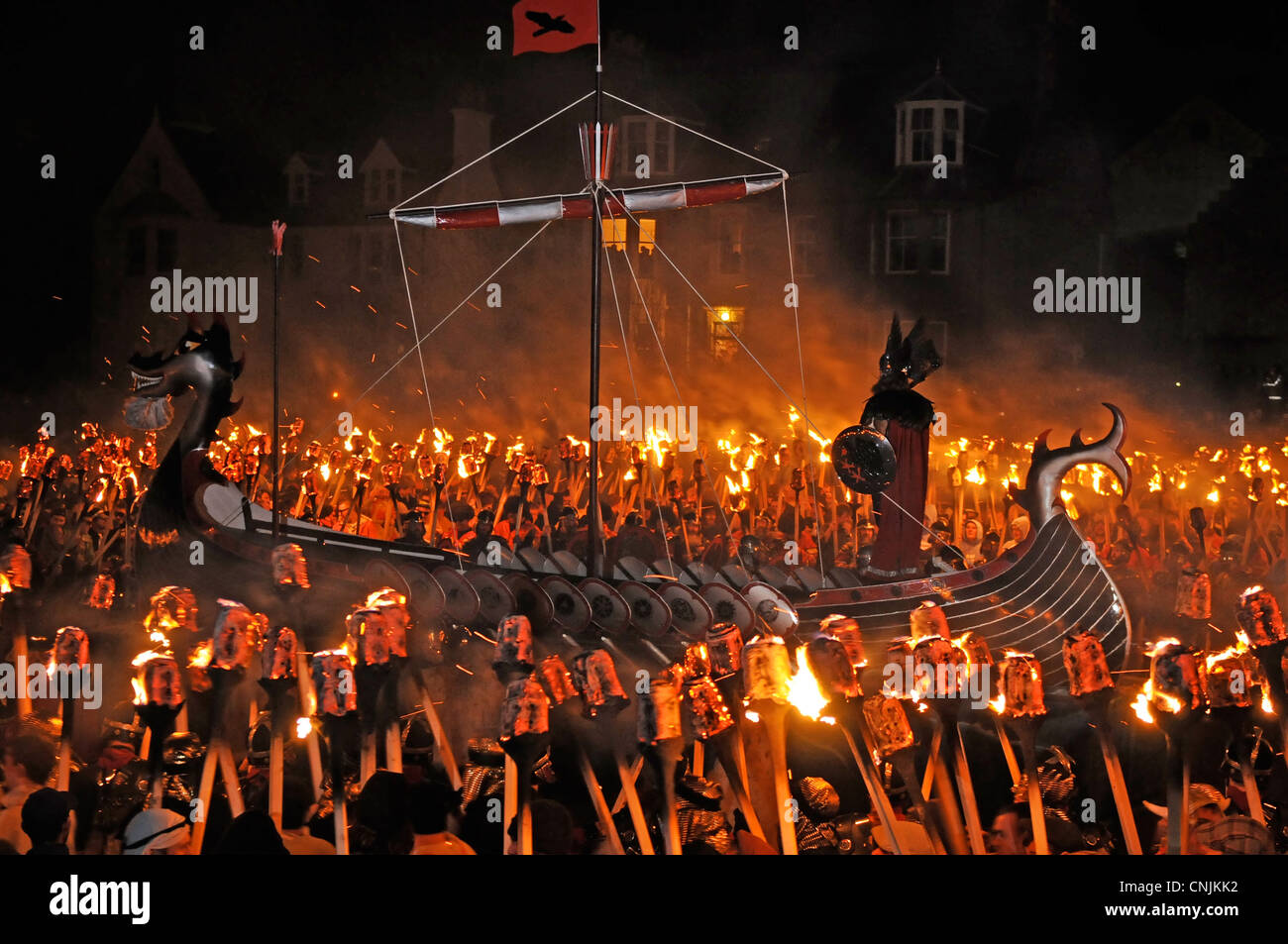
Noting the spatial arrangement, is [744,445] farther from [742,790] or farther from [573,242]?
[742,790]

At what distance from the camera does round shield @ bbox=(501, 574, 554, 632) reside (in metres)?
7.83

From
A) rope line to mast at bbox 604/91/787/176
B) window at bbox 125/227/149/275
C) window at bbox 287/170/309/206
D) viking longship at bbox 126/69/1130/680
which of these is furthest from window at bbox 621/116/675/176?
window at bbox 125/227/149/275

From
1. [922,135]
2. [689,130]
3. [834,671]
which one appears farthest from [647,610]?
[922,135]

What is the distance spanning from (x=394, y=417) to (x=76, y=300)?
7.66ft

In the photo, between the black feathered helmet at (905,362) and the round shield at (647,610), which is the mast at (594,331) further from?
the black feathered helmet at (905,362)

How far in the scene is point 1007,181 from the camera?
8609 millimetres

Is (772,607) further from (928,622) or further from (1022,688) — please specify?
(1022,688)

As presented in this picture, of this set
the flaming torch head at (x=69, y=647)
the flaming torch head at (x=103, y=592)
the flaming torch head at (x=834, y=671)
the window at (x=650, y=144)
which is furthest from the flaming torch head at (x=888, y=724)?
the flaming torch head at (x=103, y=592)

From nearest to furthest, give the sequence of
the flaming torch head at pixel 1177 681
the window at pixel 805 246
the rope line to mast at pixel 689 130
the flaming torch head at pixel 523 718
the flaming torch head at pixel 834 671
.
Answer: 1. the flaming torch head at pixel 523 718
2. the flaming torch head at pixel 834 671
3. the flaming torch head at pixel 1177 681
4. the rope line to mast at pixel 689 130
5. the window at pixel 805 246

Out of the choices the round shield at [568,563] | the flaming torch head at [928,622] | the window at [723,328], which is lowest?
the flaming torch head at [928,622]

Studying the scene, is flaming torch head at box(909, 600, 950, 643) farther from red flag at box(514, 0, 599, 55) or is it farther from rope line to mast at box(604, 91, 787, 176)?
red flag at box(514, 0, 599, 55)

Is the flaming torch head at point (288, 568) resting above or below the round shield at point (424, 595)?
above

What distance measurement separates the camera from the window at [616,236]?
348 inches

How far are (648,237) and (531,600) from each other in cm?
266
